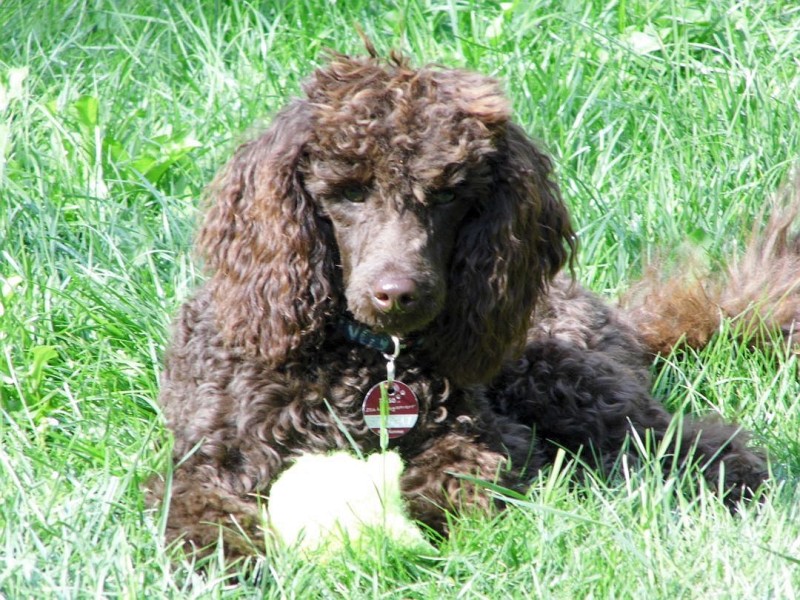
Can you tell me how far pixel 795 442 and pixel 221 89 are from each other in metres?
2.50

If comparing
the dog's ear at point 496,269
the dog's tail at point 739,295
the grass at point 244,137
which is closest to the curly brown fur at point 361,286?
the dog's ear at point 496,269

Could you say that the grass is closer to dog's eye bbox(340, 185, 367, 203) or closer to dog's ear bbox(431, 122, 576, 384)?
dog's ear bbox(431, 122, 576, 384)

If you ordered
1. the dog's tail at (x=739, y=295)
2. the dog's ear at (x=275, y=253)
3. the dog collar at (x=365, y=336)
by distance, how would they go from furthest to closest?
the dog's tail at (x=739, y=295)
the dog collar at (x=365, y=336)
the dog's ear at (x=275, y=253)

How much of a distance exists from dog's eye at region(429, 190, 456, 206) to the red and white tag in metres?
0.47

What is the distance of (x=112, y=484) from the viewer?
9.74 ft

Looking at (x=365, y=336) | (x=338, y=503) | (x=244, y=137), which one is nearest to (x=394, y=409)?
(x=365, y=336)

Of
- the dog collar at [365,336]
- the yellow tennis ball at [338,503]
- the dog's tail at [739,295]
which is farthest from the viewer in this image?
the dog's tail at [739,295]

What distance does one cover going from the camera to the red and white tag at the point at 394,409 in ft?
10.3

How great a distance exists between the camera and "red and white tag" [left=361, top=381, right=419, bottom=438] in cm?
313

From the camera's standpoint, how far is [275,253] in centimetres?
307

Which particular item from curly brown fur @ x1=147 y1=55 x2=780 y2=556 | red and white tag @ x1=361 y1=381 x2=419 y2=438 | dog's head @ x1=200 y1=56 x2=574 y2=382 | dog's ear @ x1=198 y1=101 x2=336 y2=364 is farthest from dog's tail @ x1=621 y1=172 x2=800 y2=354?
dog's ear @ x1=198 y1=101 x2=336 y2=364

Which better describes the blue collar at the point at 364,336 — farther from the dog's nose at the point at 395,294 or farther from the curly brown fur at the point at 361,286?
the dog's nose at the point at 395,294

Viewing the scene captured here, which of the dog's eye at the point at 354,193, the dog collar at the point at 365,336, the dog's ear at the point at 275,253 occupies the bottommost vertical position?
the dog collar at the point at 365,336

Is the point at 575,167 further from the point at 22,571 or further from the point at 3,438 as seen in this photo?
the point at 22,571
